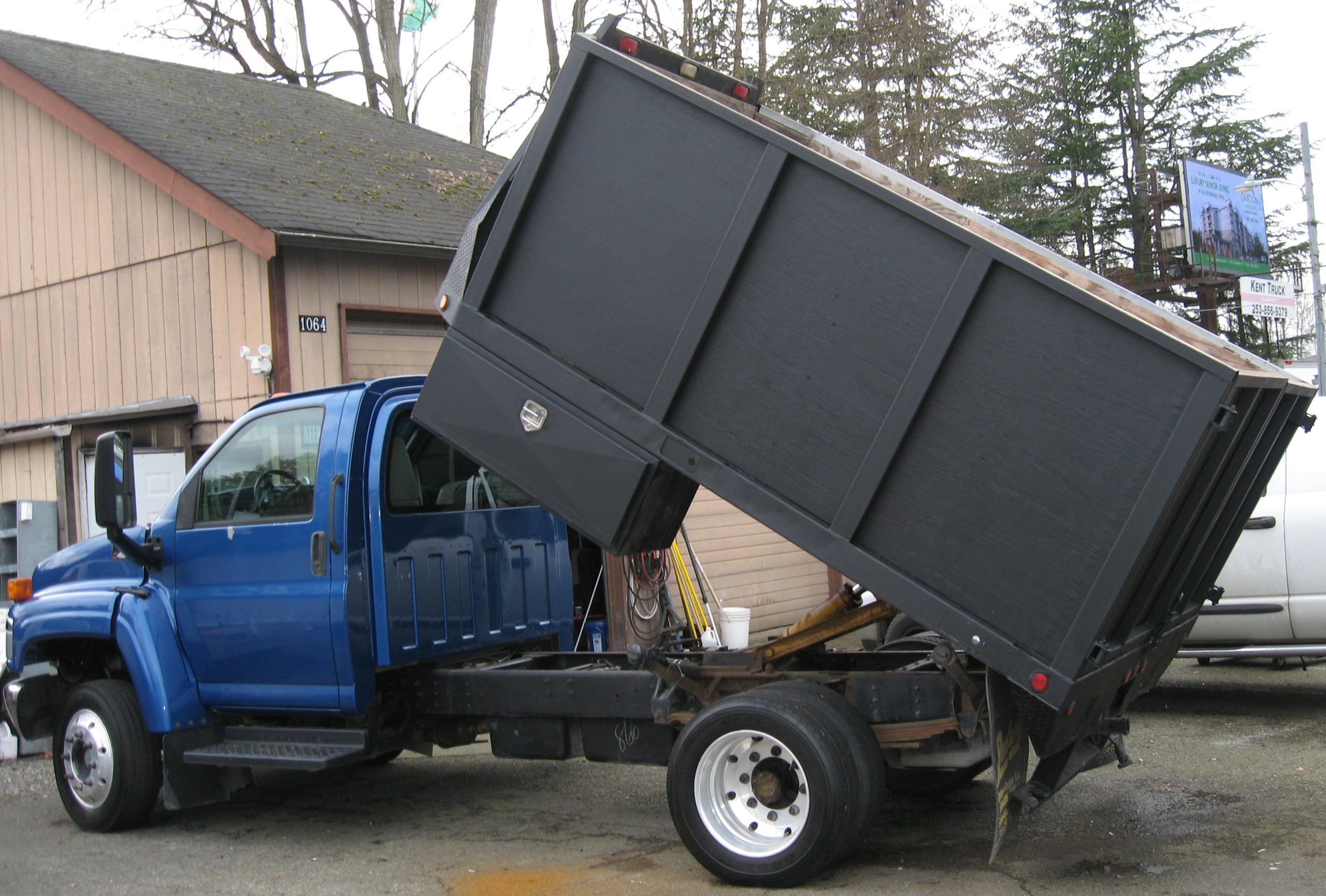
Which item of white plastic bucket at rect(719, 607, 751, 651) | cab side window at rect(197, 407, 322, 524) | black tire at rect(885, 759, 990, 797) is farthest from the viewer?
white plastic bucket at rect(719, 607, 751, 651)

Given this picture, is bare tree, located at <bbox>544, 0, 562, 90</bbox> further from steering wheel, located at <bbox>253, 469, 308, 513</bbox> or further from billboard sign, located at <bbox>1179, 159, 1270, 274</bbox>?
steering wheel, located at <bbox>253, 469, 308, 513</bbox>

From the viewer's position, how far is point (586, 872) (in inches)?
218

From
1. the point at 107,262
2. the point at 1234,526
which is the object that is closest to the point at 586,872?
the point at 1234,526

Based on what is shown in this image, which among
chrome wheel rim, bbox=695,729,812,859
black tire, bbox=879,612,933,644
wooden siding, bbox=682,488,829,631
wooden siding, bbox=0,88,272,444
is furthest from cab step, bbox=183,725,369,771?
wooden siding, bbox=682,488,829,631

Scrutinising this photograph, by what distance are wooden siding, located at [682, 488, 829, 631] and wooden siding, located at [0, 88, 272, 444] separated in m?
4.82

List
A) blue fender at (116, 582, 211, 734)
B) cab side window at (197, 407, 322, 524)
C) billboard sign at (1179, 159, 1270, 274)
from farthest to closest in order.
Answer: billboard sign at (1179, 159, 1270, 274) → blue fender at (116, 582, 211, 734) → cab side window at (197, 407, 322, 524)

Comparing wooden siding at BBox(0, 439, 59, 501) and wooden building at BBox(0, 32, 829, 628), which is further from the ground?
wooden building at BBox(0, 32, 829, 628)

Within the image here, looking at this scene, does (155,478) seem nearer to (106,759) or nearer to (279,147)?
(279,147)

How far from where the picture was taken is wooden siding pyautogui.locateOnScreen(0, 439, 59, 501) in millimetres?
12586

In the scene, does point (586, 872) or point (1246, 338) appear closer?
point (586, 872)

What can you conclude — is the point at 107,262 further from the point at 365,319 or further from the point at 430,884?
the point at 430,884

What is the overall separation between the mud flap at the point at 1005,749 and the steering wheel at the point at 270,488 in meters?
3.53

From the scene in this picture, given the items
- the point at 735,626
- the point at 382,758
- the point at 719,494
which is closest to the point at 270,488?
the point at 382,758

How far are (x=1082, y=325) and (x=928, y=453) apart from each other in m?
0.70
